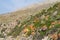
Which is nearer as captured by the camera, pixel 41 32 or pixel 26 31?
pixel 41 32

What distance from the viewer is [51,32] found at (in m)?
14.2

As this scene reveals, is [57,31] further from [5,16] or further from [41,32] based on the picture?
[5,16]

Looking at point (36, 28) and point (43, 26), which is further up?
point (36, 28)

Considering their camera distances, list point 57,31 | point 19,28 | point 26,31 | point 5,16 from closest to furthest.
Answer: point 57,31, point 26,31, point 19,28, point 5,16

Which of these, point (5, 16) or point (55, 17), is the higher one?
point (5, 16)

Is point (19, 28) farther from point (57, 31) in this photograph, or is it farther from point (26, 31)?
point (57, 31)

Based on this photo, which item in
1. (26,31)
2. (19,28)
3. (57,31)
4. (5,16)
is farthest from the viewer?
(5,16)

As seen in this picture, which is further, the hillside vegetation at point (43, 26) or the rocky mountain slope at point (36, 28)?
the rocky mountain slope at point (36, 28)

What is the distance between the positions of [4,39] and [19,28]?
1.18m

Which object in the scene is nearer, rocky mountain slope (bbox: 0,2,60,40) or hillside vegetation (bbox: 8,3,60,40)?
hillside vegetation (bbox: 8,3,60,40)

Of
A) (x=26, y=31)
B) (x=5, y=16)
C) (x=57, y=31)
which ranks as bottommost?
(x=57, y=31)

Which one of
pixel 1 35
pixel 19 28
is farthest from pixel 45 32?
pixel 1 35

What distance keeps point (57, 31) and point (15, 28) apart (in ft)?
14.6

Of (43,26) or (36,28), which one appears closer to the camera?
(43,26)
